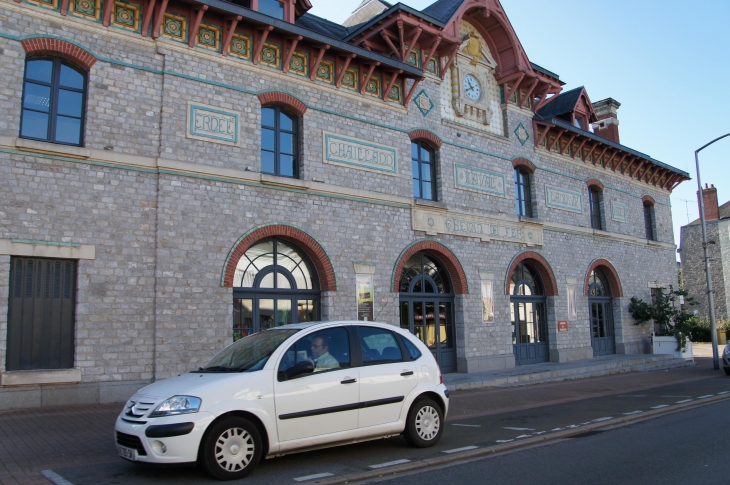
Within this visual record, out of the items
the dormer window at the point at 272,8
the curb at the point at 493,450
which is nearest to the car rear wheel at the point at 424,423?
the curb at the point at 493,450

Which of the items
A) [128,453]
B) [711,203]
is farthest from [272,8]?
[711,203]

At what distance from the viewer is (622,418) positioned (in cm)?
998

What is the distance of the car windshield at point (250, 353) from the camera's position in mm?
6715

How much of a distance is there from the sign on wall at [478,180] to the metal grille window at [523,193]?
4.48 feet

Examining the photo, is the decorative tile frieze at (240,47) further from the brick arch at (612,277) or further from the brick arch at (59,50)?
the brick arch at (612,277)

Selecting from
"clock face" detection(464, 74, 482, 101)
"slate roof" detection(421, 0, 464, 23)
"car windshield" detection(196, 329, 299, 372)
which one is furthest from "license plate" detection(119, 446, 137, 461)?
"clock face" detection(464, 74, 482, 101)

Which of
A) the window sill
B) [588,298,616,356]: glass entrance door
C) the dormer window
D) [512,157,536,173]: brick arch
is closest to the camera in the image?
the window sill

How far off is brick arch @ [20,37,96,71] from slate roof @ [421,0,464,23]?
9993 millimetres

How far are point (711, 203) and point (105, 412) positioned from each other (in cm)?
4163

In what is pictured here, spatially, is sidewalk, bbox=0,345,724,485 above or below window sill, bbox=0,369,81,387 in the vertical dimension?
below

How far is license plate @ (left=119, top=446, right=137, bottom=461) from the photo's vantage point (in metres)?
6.08

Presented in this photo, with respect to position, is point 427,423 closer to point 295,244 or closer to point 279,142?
point 295,244

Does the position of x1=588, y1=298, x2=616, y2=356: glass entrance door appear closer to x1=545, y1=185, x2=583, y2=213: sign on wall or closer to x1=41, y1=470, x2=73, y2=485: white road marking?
x1=545, y1=185, x2=583, y2=213: sign on wall

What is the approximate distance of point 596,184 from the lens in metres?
23.8
